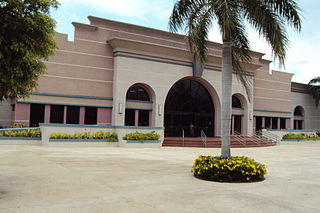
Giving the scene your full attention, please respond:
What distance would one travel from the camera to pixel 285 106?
1671 inches

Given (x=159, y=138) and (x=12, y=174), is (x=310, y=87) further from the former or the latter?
(x=12, y=174)

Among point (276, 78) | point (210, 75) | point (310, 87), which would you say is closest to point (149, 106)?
point (210, 75)

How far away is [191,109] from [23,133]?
1777cm

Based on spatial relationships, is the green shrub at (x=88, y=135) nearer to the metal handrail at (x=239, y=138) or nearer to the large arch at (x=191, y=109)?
the large arch at (x=191, y=109)

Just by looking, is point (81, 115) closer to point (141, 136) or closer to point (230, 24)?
point (141, 136)

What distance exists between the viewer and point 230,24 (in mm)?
10977

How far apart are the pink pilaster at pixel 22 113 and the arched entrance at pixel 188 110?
13.2m

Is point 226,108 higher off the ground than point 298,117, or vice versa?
point 298,117

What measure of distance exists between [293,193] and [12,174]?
9.06 metres

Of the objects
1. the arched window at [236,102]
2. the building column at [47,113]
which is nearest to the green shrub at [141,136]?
the building column at [47,113]

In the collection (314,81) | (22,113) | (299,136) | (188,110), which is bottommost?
(299,136)

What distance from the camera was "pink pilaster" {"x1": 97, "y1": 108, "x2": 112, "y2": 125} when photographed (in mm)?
28922

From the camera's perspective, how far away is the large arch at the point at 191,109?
3325 cm

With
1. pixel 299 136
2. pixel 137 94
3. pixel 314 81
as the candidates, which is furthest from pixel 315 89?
pixel 137 94
